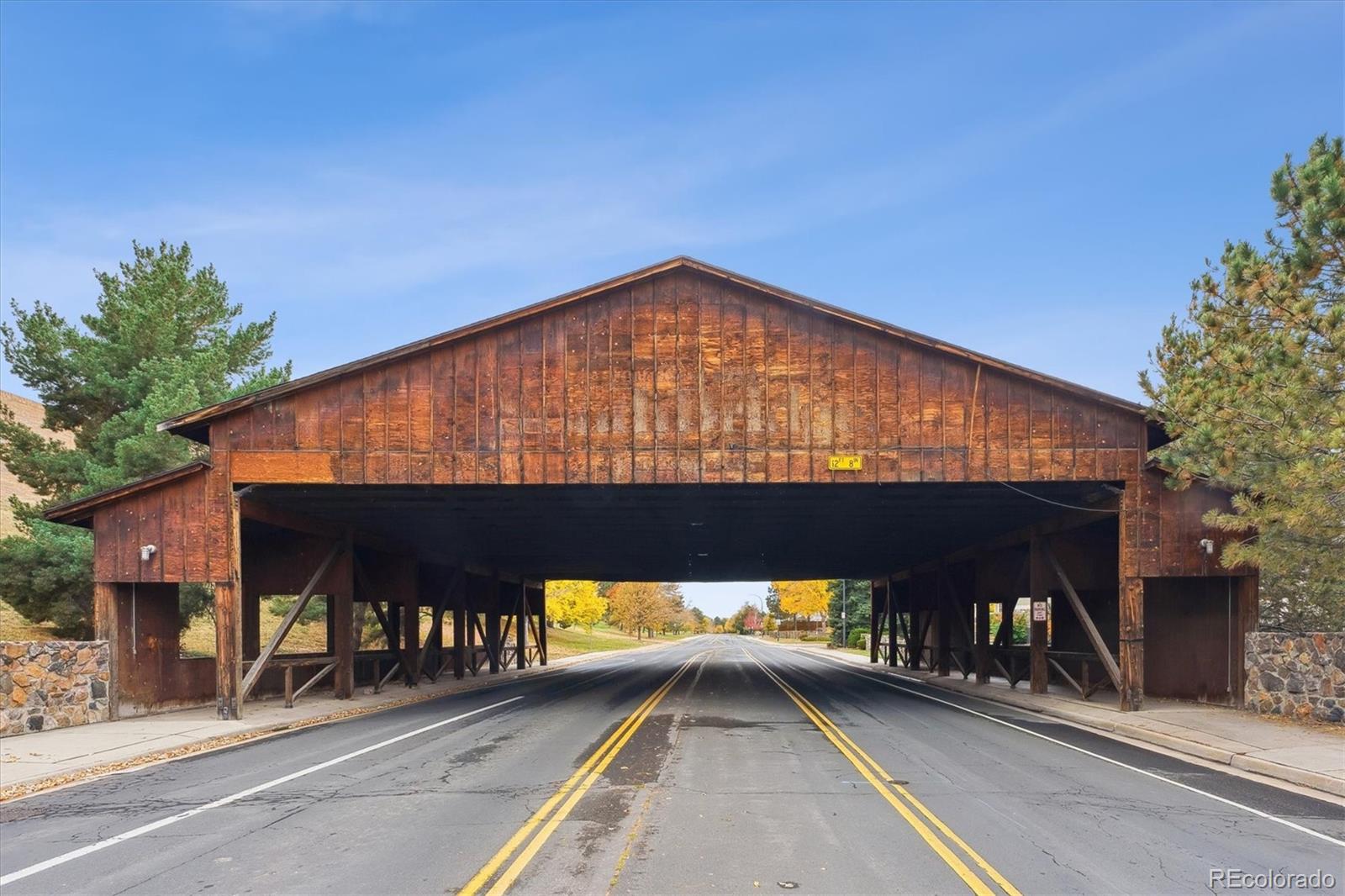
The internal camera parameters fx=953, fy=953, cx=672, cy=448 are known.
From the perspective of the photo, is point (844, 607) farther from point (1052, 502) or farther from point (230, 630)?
point (230, 630)

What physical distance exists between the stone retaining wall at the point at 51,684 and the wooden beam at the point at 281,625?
7.96ft

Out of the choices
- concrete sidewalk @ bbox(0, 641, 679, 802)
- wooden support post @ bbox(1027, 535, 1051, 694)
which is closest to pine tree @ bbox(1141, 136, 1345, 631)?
wooden support post @ bbox(1027, 535, 1051, 694)

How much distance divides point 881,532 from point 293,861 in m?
25.8

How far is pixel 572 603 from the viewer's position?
85.1 m

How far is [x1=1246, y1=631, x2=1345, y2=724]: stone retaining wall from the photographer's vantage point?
58.2 feet

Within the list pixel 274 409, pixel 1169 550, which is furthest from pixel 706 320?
pixel 1169 550

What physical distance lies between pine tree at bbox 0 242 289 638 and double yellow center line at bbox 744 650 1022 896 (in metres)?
21.8

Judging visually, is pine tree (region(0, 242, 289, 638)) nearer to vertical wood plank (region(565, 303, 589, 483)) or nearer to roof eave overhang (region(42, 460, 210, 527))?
roof eave overhang (region(42, 460, 210, 527))

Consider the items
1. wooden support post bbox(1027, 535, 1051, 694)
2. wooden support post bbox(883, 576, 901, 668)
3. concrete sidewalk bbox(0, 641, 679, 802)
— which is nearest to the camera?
concrete sidewalk bbox(0, 641, 679, 802)

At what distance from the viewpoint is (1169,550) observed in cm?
2180

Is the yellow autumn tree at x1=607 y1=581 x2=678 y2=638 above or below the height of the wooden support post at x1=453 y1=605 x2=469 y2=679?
below

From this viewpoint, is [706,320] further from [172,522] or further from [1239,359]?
[172,522]

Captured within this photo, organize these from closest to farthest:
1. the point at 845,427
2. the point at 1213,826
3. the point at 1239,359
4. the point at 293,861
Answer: the point at 293,861 < the point at 1213,826 < the point at 1239,359 < the point at 845,427

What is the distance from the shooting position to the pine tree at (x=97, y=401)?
28.2m
